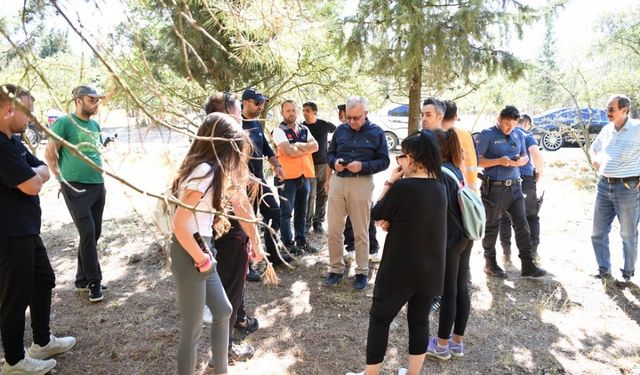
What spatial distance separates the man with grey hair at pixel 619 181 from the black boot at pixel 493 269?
96 centimetres

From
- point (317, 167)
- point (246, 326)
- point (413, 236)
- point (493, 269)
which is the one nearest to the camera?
point (413, 236)

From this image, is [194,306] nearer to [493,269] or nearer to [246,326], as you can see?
[246,326]

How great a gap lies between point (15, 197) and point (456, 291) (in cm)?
276

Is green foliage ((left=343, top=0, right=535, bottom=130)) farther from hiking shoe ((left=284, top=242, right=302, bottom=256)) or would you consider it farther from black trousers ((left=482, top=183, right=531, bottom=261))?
hiking shoe ((left=284, top=242, right=302, bottom=256))

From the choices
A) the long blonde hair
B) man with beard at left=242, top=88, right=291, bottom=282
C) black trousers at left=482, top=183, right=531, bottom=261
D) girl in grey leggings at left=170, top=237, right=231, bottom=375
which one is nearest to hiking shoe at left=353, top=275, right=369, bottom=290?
man with beard at left=242, top=88, right=291, bottom=282

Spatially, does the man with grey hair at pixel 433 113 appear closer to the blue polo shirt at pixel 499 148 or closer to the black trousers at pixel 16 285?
the blue polo shirt at pixel 499 148

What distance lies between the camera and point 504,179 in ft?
14.3

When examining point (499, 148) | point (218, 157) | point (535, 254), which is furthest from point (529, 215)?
point (218, 157)

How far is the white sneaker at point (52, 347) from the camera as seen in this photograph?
2.92 m

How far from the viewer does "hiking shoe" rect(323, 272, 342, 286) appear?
14.1 ft

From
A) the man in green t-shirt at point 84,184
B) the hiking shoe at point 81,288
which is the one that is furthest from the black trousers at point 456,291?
the hiking shoe at point 81,288

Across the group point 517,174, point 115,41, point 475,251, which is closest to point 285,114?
point 517,174

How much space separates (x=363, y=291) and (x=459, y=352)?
1.23 m

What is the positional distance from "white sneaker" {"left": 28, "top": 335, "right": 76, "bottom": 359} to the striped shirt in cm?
486
